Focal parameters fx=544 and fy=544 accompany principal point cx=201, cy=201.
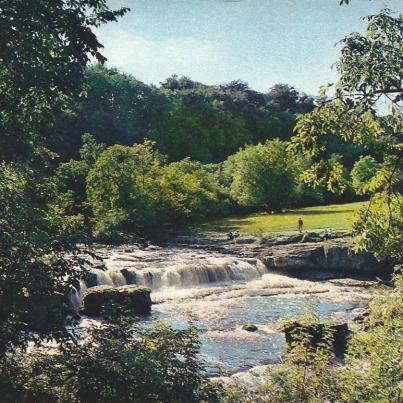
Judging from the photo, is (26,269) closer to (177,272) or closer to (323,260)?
(177,272)

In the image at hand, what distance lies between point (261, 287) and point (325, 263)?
5.94 metres

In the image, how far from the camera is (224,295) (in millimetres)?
31938

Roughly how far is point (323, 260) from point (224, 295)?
9.27 metres

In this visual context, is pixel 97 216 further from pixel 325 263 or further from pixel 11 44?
pixel 11 44

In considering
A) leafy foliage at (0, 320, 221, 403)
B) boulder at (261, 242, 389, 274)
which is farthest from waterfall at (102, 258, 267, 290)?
leafy foliage at (0, 320, 221, 403)

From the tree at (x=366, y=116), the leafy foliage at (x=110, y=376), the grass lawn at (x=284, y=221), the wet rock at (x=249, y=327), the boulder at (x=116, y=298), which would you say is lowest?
the wet rock at (x=249, y=327)

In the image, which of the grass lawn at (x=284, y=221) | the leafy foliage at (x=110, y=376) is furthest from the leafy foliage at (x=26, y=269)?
the grass lawn at (x=284, y=221)

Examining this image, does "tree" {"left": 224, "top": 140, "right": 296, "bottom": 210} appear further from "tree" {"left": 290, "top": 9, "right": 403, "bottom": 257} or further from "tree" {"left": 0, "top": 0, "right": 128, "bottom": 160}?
"tree" {"left": 290, "top": 9, "right": 403, "bottom": 257}

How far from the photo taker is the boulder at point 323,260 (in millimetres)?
36906

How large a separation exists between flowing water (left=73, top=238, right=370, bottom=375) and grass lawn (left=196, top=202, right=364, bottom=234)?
811 cm

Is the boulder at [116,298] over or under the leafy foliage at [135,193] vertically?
under

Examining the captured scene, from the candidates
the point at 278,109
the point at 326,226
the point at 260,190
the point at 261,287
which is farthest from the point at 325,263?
the point at 278,109

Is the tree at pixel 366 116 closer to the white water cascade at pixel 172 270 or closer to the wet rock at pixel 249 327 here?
the wet rock at pixel 249 327

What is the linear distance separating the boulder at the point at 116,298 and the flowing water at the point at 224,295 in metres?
0.83
